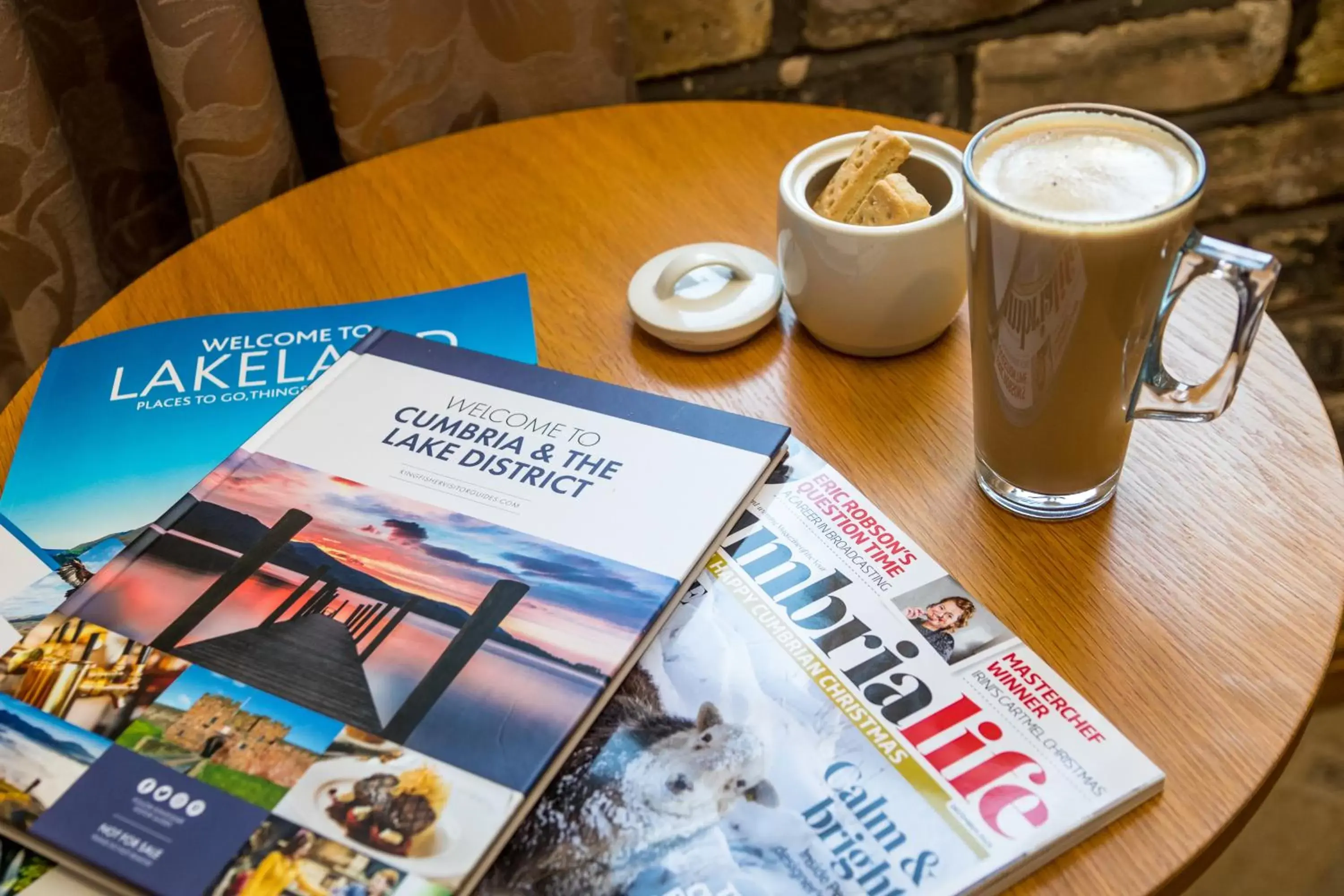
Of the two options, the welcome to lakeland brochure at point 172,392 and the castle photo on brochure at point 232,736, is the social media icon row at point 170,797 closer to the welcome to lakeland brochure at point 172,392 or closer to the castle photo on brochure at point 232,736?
the castle photo on brochure at point 232,736

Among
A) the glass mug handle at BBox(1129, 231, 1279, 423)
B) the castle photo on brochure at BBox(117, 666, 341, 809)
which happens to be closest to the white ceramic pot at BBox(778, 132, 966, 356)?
the glass mug handle at BBox(1129, 231, 1279, 423)

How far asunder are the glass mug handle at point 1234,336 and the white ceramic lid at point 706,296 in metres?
0.22

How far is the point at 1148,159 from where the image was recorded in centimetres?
47

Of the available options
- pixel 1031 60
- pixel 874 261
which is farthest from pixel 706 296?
pixel 1031 60

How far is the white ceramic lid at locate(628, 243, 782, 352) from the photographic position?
63cm

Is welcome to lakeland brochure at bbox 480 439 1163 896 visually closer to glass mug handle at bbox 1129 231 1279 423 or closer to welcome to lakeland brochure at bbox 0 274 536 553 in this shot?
glass mug handle at bbox 1129 231 1279 423

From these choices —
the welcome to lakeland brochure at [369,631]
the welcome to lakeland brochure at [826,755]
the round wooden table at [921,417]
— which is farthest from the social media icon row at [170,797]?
the round wooden table at [921,417]

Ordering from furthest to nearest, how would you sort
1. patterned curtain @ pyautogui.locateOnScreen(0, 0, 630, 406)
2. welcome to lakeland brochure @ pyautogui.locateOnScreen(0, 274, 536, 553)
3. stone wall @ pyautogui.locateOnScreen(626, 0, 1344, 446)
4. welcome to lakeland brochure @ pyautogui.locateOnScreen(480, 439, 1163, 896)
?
stone wall @ pyautogui.locateOnScreen(626, 0, 1344, 446) < patterned curtain @ pyautogui.locateOnScreen(0, 0, 630, 406) < welcome to lakeland brochure @ pyautogui.locateOnScreen(0, 274, 536, 553) < welcome to lakeland brochure @ pyautogui.locateOnScreen(480, 439, 1163, 896)

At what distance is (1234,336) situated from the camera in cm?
47

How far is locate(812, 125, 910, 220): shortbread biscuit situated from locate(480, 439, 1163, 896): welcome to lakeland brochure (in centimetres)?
20

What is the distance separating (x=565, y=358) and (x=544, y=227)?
0.49ft

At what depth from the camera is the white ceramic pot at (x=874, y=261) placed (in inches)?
22.3

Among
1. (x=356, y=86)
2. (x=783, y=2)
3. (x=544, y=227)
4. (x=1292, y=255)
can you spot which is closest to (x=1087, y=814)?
(x=544, y=227)

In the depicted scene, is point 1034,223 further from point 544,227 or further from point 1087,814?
point 544,227
